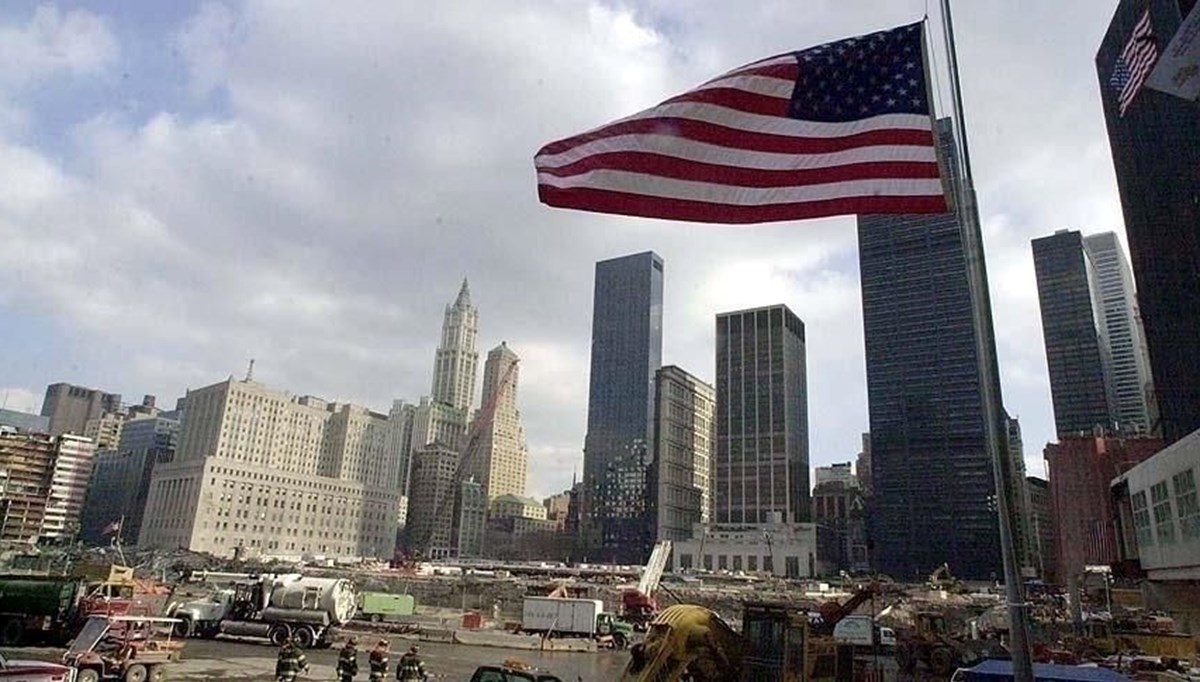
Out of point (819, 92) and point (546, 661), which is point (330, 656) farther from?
point (819, 92)

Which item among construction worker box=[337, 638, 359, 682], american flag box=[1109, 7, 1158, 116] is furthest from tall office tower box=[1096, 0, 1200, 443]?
construction worker box=[337, 638, 359, 682]

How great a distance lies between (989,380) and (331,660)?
31.0 metres

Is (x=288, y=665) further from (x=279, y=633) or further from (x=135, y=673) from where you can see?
(x=279, y=633)

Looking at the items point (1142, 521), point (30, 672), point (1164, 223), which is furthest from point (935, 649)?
point (1164, 223)

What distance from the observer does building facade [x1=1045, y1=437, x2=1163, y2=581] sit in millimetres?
147000

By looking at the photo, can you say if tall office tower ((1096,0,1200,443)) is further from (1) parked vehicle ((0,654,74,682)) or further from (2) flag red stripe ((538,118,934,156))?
(1) parked vehicle ((0,654,74,682))

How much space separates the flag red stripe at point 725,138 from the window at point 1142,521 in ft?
158

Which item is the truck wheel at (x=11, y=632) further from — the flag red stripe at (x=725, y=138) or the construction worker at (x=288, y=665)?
the flag red stripe at (x=725, y=138)

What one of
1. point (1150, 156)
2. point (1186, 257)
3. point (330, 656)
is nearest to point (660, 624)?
point (330, 656)

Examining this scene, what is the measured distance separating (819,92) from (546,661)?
110 ft

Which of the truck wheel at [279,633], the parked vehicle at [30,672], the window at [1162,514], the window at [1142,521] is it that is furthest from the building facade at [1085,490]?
the parked vehicle at [30,672]

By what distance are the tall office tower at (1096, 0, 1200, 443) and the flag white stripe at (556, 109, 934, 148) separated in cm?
10577

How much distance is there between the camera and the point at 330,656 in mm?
33719

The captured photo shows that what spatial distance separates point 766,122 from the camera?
11484 mm
